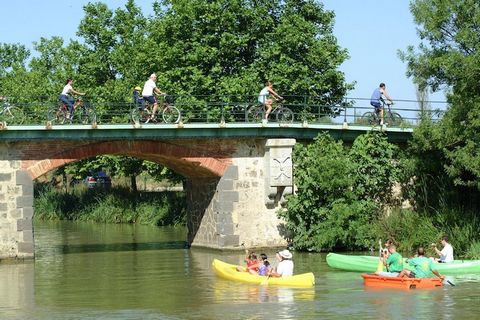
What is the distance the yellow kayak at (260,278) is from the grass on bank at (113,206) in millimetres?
21480

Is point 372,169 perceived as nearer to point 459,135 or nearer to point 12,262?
point 459,135

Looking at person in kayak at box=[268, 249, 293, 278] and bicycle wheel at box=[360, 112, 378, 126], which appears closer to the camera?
person in kayak at box=[268, 249, 293, 278]

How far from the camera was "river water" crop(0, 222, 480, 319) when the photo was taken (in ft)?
81.7

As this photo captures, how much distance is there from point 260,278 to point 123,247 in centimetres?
1368

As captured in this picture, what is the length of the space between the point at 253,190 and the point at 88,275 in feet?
26.7

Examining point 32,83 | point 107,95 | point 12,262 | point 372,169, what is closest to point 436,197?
point 372,169

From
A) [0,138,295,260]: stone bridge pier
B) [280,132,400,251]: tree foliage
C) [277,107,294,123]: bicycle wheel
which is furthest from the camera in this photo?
[277,107,294,123]: bicycle wheel

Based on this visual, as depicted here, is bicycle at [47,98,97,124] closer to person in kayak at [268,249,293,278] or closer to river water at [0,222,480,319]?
river water at [0,222,480,319]

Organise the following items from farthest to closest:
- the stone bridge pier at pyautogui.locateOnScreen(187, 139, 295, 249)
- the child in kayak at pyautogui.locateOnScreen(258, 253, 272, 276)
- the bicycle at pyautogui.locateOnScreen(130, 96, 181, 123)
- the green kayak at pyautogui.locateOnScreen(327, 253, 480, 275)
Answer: the stone bridge pier at pyautogui.locateOnScreen(187, 139, 295, 249) → the bicycle at pyautogui.locateOnScreen(130, 96, 181, 123) → the green kayak at pyautogui.locateOnScreen(327, 253, 480, 275) → the child in kayak at pyautogui.locateOnScreen(258, 253, 272, 276)

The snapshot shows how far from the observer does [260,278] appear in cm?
2986

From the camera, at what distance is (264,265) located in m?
30.4

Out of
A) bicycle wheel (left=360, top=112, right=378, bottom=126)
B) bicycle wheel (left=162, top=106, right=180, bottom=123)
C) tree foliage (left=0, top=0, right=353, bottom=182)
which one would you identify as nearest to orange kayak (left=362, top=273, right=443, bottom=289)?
bicycle wheel (left=162, top=106, right=180, bottom=123)

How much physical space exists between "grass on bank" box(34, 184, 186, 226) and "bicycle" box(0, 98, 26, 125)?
1654 cm

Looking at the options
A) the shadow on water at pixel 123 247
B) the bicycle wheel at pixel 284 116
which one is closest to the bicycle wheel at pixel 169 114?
the bicycle wheel at pixel 284 116
